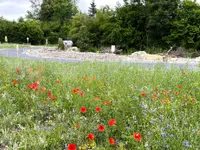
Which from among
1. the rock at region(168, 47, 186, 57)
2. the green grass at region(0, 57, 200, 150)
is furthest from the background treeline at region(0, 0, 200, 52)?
the green grass at region(0, 57, 200, 150)

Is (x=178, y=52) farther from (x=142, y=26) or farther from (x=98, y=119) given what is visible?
(x=98, y=119)

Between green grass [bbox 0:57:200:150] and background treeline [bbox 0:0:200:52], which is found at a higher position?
background treeline [bbox 0:0:200:52]

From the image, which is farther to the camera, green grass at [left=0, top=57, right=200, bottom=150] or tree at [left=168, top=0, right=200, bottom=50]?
tree at [left=168, top=0, right=200, bottom=50]

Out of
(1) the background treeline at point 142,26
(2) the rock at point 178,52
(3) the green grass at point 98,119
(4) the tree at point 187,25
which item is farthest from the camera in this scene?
(2) the rock at point 178,52

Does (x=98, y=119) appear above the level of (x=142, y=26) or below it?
below

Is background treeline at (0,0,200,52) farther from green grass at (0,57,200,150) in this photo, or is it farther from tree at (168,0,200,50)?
green grass at (0,57,200,150)

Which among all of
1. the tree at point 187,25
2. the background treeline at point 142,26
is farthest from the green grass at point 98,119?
the background treeline at point 142,26

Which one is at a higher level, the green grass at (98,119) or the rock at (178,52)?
the rock at (178,52)

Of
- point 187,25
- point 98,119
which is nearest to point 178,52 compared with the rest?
point 187,25

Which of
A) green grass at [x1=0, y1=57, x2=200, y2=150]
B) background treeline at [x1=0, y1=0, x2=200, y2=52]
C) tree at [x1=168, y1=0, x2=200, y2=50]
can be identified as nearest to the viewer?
green grass at [x1=0, y1=57, x2=200, y2=150]

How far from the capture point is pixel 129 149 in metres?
2.45

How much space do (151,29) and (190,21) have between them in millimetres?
4224

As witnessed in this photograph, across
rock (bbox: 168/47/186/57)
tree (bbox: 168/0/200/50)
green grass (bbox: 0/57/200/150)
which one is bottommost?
green grass (bbox: 0/57/200/150)

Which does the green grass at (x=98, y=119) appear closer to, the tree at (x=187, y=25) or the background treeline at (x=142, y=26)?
the tree at (x=187, y=25)
